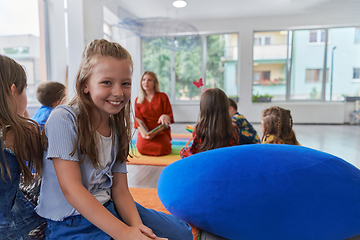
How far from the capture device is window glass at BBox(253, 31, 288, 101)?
21.0ft

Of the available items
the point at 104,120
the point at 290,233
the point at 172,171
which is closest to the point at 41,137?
the point at 104,120

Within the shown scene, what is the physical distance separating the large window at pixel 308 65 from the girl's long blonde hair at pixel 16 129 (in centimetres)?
628

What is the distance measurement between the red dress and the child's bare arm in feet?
7.55

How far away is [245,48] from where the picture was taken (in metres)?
6.30

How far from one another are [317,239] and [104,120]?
0.98 m

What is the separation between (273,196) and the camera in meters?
1.05

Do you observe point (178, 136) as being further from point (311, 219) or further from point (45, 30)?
point (311, 219)

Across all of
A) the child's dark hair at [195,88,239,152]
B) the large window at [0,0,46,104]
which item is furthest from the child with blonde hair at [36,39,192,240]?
the large window at [0,0,46,104]

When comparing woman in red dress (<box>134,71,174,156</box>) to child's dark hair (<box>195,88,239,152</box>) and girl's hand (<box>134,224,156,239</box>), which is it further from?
girl's hand (<box>134,224,156,239</box>)

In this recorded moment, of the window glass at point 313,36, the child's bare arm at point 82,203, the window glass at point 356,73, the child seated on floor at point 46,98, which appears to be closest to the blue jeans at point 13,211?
the child's bare arm at point 82,203

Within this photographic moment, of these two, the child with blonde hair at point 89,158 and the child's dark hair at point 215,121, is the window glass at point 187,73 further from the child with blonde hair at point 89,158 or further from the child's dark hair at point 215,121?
the child with blonde hair at point 89,158

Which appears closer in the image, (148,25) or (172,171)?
(172,171)

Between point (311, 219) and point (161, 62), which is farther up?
point (161, 62)

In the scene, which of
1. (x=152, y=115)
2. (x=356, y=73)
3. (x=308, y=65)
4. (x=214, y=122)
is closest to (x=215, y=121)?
(x=214, y=122)
